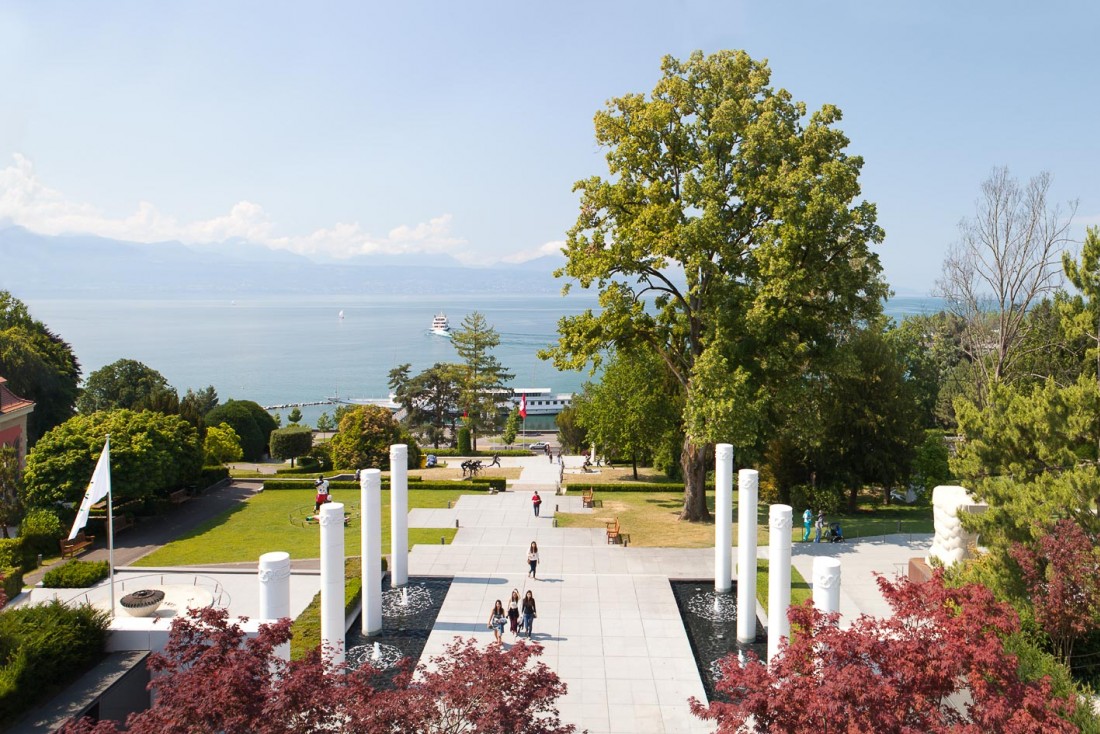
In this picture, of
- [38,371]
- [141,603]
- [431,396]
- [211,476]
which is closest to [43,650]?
[141,603]

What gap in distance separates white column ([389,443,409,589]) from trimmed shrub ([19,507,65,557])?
41.2 feet

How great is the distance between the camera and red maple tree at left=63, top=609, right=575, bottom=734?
329 inches

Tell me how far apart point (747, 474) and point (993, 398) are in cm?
625

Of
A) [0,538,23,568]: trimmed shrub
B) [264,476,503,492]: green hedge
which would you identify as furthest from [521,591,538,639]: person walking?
[264,476,503,492]: green hedge

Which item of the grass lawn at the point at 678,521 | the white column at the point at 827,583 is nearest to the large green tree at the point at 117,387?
the grass lawn at the point at 678,521

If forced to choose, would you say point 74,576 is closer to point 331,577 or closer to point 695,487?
point 331,577

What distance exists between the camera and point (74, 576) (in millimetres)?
21875

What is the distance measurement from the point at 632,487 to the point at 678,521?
770cm

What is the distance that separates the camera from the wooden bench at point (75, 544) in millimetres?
26250

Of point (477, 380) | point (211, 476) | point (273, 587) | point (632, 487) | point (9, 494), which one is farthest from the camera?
Answer: point (477, 380)

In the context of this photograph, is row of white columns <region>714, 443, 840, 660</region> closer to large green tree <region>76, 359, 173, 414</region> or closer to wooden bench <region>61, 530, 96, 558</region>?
wooden bench <region>61, 530, 96, 558</region>

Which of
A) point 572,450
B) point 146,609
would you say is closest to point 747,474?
point 146,609

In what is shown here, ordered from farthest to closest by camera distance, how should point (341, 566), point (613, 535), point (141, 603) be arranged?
1. point (613, 535)
2. point (141, 603)
3. point (341, 566)

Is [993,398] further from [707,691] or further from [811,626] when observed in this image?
[811,626]
